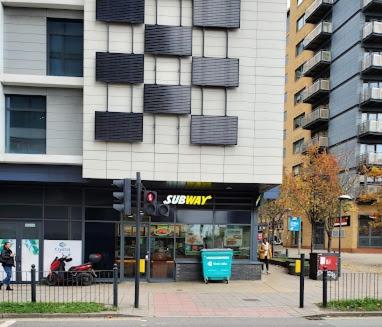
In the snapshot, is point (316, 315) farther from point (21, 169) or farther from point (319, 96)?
point (319, 96)

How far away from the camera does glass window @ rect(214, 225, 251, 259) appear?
18.4 m

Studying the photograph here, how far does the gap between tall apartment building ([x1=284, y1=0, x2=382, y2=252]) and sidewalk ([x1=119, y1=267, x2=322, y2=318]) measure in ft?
64.0

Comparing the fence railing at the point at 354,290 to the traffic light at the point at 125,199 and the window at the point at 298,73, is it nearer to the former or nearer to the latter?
the traffic light at the point at 125,199

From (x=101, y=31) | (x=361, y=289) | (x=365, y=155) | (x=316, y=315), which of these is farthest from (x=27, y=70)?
(x=365, y=155)

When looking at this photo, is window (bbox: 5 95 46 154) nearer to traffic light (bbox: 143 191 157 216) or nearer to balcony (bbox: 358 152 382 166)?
traffic light (bbox: 143 191 157 216)

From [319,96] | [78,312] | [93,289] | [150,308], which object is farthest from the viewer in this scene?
[319,96]

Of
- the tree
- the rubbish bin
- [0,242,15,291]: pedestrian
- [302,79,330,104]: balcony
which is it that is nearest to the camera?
[0,242,15,291]: pedestrian

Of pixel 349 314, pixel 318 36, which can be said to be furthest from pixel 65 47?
pixel 318 36

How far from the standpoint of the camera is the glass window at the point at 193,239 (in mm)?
18266

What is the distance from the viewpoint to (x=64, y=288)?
15430 mm

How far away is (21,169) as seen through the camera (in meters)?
16.8

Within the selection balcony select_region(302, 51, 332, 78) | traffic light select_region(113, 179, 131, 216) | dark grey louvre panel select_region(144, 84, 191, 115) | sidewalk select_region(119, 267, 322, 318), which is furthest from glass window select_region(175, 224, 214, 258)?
balcony select_region(302, 51, 332, 78)

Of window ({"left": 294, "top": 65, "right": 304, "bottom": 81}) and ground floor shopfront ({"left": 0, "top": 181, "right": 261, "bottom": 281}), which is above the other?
window ({"left": 294, "top": 65, "right": 304, "bottom": 81})

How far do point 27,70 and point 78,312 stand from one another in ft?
32.6
